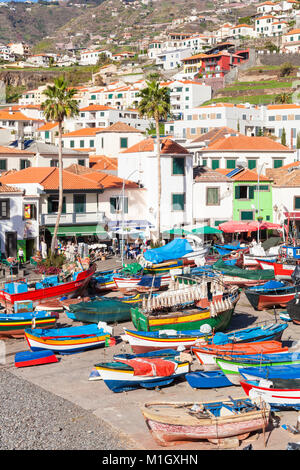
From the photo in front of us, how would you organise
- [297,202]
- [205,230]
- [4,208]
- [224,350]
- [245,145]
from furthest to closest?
[245,145], [297,202], [205,230], [4,208], [224,350]

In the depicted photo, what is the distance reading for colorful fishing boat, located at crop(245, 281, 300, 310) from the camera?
35625 millimetres

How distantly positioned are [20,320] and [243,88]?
4190 inches

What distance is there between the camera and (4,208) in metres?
47.0

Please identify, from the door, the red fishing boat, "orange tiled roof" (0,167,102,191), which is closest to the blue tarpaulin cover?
the red fishing boat

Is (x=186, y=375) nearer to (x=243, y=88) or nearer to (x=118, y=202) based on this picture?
(x=118, y=202)

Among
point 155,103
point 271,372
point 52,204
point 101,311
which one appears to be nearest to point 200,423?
point 271,372

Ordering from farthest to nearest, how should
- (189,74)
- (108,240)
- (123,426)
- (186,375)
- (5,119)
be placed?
(189,74), (5,119), (108,240), (186,375), (123,426)

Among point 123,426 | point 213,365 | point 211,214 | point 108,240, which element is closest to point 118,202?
point 108,240

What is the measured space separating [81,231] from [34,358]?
25.4 metres

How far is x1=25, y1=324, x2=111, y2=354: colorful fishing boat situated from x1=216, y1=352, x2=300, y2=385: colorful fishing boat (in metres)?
7.05

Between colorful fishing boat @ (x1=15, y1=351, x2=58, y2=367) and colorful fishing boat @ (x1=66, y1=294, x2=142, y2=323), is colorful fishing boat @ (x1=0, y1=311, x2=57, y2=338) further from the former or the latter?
colorful fishing boat @ (x1=15, y1=351, x2=58, y2=367)

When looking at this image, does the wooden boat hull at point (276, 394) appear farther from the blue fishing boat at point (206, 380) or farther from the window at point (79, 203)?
the window at point (79, 203)

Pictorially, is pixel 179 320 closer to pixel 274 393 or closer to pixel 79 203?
pixel 274 393
